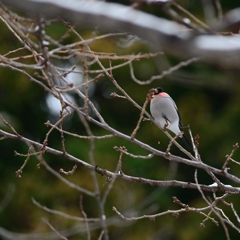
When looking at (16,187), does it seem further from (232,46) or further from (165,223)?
(232,46)

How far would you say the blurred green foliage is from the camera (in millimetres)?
8211

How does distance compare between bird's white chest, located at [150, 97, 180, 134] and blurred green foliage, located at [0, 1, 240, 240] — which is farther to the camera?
blurred green foliage, located at [0, 1, 240, 240]

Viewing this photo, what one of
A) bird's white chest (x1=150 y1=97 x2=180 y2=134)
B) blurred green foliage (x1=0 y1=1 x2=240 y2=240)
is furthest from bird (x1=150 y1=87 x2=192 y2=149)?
blurred green foliage (x1=0 y1=1 x2=240 y2=240)

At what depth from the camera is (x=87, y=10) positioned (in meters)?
1.18

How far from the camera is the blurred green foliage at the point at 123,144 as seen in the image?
8.21 m

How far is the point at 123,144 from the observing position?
27.4 ft

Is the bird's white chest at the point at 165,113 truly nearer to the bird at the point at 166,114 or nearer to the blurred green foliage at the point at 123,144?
the bird at the point at 166,114

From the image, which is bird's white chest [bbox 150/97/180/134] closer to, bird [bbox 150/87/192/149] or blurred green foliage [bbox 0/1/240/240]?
bird [bbox 150/87/192/149]

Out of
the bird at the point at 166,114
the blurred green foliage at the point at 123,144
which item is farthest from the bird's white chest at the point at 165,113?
the blurred green foliage at the point at 123,144

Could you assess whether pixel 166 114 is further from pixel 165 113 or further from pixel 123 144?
pixel 123 144

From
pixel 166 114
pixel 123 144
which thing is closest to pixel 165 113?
pixel 166 114

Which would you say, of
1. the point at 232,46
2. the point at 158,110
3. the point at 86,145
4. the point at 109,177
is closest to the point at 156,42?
the point at 232,46

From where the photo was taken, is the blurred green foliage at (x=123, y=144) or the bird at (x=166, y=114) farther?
the blurred green foliage at (x=123, y=144)

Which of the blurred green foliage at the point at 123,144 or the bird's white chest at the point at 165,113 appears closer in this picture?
the bird's white chest at the point at 165,113
